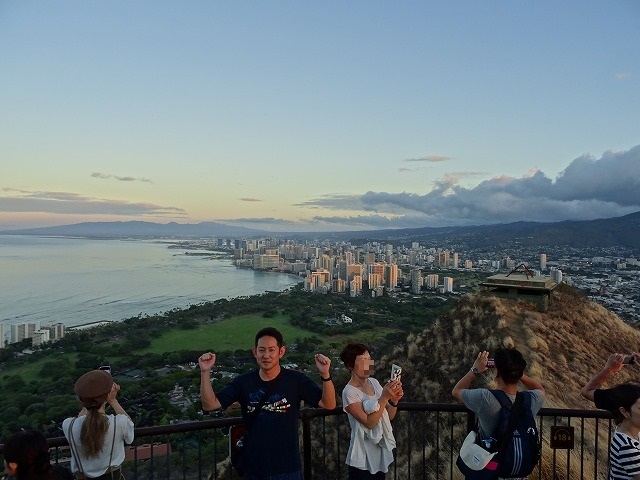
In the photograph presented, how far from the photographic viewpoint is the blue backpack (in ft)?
7.96

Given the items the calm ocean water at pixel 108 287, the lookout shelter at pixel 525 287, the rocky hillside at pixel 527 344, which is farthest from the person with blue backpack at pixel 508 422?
the calm ocean water at pixel 108 287

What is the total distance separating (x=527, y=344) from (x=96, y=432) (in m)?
8.08

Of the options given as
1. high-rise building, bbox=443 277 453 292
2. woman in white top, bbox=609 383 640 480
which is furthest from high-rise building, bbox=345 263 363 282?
woman in white top, bbox=609 383 640 480

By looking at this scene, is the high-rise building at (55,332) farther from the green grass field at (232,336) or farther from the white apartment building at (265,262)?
the white apartment building at (265,262)

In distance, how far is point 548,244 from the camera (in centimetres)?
6838

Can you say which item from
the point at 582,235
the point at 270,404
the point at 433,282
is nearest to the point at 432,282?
the point at 433,282

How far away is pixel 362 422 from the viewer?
8.77 feet

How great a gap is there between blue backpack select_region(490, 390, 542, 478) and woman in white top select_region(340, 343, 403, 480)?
0.64 metres

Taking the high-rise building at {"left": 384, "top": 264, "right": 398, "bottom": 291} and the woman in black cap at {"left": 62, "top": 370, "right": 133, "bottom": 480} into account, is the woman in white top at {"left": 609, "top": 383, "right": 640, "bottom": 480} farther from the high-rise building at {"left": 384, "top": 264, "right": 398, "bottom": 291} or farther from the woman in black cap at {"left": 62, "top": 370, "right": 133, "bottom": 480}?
the high-rise building at {"left": 384, "top": 264, "right": 398, "bottom": 291}

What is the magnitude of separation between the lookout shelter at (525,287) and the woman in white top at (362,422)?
27.4ft

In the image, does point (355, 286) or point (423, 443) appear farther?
point (355, 286)

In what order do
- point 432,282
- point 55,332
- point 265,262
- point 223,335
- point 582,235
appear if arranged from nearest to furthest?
point 55,332 → point 223,335 → point 432,282 → point 582,235 → point 265,262

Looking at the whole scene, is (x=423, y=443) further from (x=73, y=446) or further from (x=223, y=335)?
(x=223, y=335)

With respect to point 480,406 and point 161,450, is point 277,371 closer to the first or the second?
point 480,406
